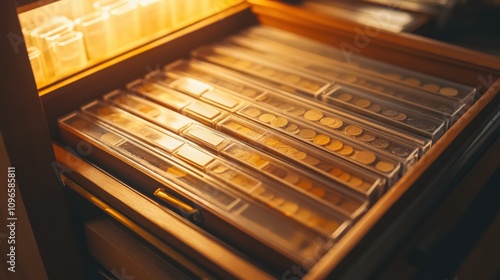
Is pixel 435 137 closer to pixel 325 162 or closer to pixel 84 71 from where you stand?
pixel 325 162

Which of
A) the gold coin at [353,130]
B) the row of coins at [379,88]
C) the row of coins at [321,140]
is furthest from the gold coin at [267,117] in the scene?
the row of coins at [379,88]

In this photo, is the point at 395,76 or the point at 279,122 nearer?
the point at 279,122

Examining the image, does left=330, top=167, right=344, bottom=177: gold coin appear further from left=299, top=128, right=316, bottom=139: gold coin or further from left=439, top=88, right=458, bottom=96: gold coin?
left=439, top=88, right=458, bottom=96: gold coin

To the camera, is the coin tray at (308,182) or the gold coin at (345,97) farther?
the gold coin at (345,97)

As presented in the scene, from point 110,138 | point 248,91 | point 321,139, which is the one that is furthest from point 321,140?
point 110,138

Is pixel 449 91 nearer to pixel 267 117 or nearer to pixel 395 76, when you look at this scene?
pixel 395 76

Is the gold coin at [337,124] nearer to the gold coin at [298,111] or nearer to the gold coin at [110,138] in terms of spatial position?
the gold coin at [298,111]
